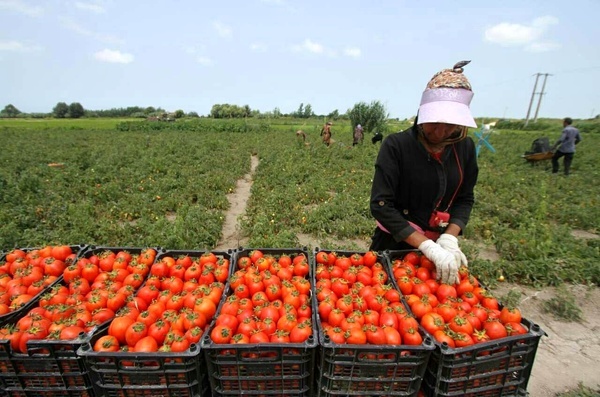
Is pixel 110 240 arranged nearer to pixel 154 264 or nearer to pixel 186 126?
pixel 154 264

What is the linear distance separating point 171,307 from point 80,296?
0.69 meters

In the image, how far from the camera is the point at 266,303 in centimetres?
205

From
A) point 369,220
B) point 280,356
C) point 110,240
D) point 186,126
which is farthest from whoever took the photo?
point 186,126

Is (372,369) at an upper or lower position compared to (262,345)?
lower

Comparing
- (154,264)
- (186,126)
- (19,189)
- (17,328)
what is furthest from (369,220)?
(186,126)

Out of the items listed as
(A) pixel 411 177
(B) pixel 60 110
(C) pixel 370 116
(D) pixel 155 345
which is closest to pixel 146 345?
(D) pixel 155 345

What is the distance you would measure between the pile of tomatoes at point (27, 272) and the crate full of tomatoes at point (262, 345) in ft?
4.83

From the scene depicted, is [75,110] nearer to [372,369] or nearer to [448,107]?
[448,107]

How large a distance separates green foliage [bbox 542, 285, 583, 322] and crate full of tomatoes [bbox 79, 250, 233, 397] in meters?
4.00

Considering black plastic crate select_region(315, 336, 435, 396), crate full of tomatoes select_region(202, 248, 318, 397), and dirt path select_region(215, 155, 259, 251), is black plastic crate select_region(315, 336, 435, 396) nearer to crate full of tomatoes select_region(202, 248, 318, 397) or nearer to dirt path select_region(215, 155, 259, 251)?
crate full of tomatoes select_region(202, 248, 318, 397)

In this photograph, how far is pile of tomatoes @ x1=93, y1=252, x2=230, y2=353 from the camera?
174cm

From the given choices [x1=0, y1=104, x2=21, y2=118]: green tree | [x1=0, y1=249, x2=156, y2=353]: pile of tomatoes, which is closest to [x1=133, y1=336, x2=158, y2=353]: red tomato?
[x1=0, y1=249, x2=156, y2=353]: pile of tomatoes

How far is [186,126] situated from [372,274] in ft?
138

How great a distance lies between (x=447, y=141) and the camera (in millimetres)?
2334
